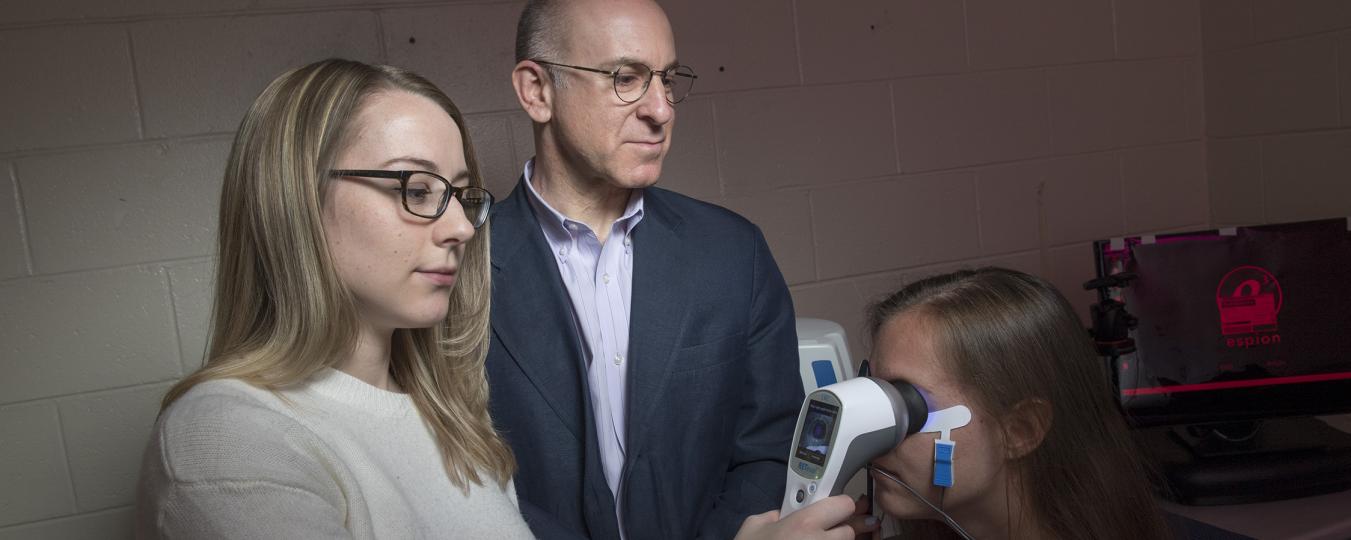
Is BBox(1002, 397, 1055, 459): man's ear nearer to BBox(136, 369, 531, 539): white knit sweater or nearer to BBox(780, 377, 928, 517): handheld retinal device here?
BBox(780, 377, 928, 517): handheld retinal device

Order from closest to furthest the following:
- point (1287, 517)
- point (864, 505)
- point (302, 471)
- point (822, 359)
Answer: point (302, 471) → point (864, 505) → point (1287, 517) → point (822, 359)

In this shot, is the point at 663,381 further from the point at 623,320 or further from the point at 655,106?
the point at 655,106

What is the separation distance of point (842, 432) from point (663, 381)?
0.52 meters

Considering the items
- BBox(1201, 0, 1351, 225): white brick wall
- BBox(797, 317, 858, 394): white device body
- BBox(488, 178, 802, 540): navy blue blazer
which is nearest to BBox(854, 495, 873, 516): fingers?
BBox(488, 178, 802, 540): navy blue blazer

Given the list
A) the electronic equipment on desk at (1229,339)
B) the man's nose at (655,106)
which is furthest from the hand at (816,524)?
the electronic equipment on desk at (1229,339)

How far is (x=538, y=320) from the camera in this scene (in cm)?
158

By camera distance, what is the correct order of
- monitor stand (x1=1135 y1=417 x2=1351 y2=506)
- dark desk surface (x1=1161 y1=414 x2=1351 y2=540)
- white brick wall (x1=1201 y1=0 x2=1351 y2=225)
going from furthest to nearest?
white brick wall (x1=1201 y1=0 x2=1351 y2=225), monitor stand (x1=1135 y1=417 x2=1351 y2=506), dark desk surface (x1=1161 y1=414 x2=1351 y2=540)

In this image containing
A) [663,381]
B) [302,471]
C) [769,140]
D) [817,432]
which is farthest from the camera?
[769,140]

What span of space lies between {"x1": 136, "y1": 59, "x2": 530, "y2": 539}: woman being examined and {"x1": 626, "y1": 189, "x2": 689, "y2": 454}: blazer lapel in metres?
0.45

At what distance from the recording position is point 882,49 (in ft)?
8.58

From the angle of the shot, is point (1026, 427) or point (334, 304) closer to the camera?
point (334, 304)

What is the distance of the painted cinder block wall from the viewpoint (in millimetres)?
2021

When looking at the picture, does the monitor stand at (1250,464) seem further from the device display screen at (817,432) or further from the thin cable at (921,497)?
the device display screen at (817,432)

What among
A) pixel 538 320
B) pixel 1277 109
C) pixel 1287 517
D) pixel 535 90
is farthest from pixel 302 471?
pixel 1277 109
